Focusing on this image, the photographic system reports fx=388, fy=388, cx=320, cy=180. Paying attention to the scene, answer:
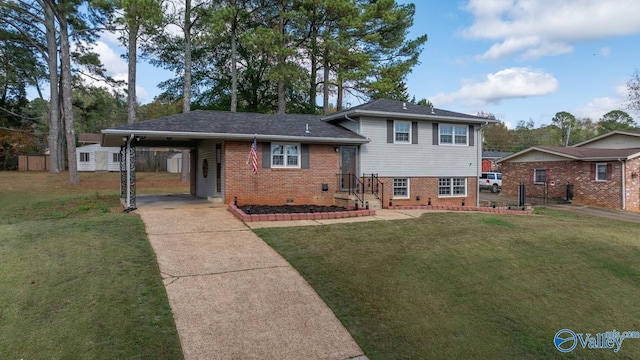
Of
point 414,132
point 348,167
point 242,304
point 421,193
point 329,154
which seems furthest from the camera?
point 421,193

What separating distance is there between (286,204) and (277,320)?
9.43m

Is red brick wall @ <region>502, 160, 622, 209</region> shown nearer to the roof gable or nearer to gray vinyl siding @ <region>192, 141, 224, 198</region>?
the roof gable

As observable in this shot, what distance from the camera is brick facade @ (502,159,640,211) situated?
73.0ft

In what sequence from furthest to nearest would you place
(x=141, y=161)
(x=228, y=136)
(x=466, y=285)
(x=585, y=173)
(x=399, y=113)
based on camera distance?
(x=141, y=161) < (x=585, y=173) < (x=399, y=113) < (x=228, y=136) < (x=466, y=285)

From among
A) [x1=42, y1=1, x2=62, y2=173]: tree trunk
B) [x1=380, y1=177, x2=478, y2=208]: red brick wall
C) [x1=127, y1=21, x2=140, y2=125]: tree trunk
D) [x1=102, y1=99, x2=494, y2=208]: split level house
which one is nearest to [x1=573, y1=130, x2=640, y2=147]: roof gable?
[x1=102, y1=99, x2=494, y2=208]: split level house

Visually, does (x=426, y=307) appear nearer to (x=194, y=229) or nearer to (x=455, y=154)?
(x=194, y=229)

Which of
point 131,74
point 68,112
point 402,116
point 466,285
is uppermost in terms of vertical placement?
point 131,74

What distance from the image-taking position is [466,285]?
6422 millimetres

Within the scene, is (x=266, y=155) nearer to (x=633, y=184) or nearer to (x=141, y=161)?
(x=633, y=184)

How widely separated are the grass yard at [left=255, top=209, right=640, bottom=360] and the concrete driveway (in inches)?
12.2

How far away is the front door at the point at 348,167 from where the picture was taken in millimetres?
Result: 15534

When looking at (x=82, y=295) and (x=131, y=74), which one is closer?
(x=82, y=295)

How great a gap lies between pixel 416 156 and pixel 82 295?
14.2m

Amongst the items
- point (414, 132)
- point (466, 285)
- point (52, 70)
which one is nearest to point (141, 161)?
point (52, 70)
